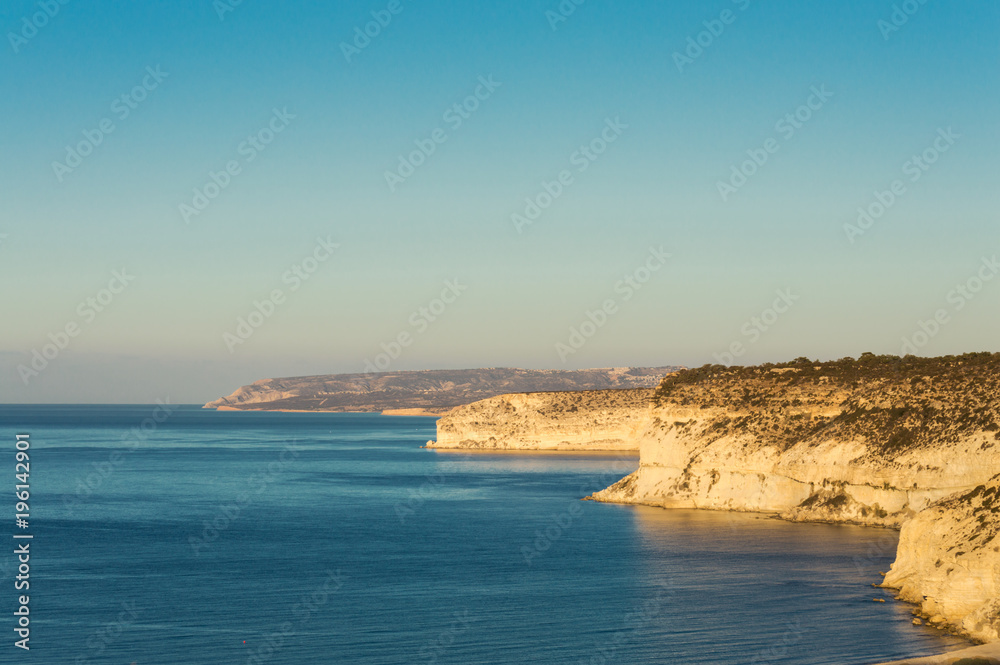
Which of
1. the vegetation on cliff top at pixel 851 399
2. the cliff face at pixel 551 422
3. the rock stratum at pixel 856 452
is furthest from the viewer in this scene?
the cliff face at pixel 551 422

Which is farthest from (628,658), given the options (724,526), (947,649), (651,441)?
(651,441)

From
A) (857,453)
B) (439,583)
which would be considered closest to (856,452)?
(857,453)

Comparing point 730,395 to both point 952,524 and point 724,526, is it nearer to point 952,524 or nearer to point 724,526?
point 724,526

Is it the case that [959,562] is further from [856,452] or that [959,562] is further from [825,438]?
[825,438]

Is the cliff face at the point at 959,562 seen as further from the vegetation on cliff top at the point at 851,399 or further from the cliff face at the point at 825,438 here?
the vegetation on cliff top at the point at 851,399

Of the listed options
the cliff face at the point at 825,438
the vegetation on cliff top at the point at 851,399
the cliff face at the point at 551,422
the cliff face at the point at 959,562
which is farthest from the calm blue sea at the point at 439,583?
the cliff face at the point at 551,422

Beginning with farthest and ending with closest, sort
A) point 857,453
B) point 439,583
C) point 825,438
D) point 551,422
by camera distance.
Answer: point 551,422 < point 825,438 < point 857,453 < point 439,583

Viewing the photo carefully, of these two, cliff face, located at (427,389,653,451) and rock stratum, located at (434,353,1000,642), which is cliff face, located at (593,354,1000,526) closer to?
rock stratum, located at (434,353,1000,642)
